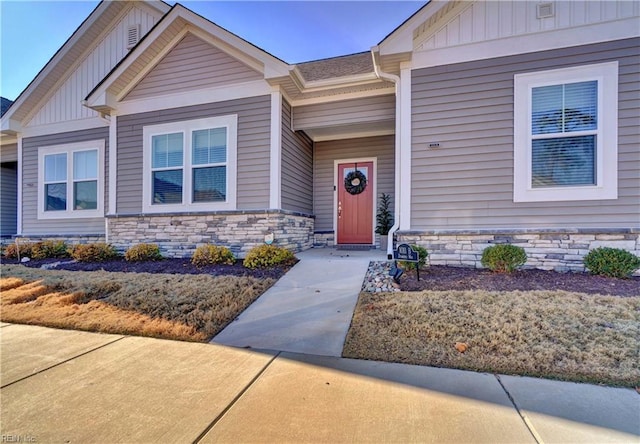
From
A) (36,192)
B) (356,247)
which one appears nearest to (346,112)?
(356,247)

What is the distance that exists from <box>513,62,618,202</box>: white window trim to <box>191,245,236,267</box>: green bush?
549 centimetres

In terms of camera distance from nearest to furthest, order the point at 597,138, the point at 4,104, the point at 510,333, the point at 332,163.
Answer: the point at 510,333, the point at 597,138, the point at 332,163, the point at 4,104

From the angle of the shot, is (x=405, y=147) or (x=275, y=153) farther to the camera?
(x=275, y=153)

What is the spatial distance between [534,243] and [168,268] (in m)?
6.73

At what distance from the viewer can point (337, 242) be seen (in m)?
8.62

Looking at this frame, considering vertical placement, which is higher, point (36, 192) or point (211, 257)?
point (36, 192)

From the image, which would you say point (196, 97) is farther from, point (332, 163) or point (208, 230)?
point (332, 163)

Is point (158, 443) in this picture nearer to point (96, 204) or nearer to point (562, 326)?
point (562, 326)

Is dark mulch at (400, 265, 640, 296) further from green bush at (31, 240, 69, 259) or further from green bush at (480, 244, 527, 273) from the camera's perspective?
green bush at (31, 240, 69, 259)

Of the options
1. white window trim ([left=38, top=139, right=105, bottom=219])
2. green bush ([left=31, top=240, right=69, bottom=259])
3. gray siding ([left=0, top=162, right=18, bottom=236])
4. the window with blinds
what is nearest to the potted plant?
the window with blinds

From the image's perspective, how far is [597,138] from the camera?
5039 mm

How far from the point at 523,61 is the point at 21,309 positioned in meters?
8.63

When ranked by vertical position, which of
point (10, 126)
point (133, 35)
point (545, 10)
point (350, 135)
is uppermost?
point (133, 35)

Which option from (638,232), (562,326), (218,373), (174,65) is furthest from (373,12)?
(218,373)
